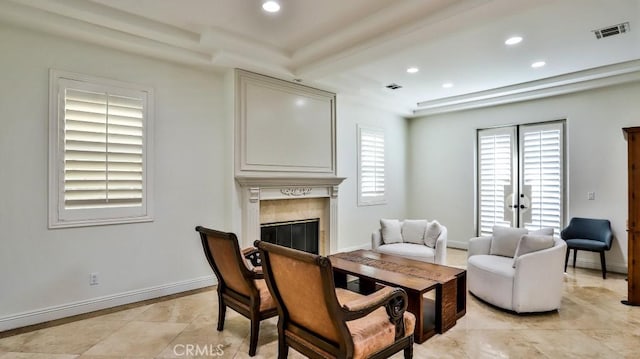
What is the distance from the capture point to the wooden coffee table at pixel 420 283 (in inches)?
113

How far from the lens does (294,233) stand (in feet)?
16.3

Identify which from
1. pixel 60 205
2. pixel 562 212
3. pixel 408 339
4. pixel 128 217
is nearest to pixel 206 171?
pixel 128 217

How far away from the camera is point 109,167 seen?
139 inches

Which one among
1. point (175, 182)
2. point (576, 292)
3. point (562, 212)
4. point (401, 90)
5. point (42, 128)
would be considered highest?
point (401, 90)

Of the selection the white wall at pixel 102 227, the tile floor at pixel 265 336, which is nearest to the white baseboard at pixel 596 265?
the tile floor at pixel 265 336

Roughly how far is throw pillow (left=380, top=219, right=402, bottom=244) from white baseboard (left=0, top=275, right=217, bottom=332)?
8.03ft

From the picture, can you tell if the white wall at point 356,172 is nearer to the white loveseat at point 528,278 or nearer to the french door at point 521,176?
the french door at point 521,176

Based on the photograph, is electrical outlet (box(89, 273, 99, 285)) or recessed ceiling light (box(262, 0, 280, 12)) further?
electrical outlet (box(89, 273, 99, 285))

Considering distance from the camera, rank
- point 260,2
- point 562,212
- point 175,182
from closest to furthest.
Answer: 1. point 260,2
2. point 175,182
3. point 562,212

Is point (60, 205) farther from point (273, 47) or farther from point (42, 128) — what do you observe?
A: point (273, 47)

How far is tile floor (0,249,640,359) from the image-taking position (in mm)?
2650

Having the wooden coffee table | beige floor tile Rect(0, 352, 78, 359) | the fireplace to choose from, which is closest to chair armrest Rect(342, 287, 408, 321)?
the wooden coffee table

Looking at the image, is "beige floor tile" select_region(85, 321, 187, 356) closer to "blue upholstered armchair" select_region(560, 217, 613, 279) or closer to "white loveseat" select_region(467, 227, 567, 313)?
"white loveseat" select_region(467, 227, 567, 313)

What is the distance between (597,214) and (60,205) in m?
6.76
